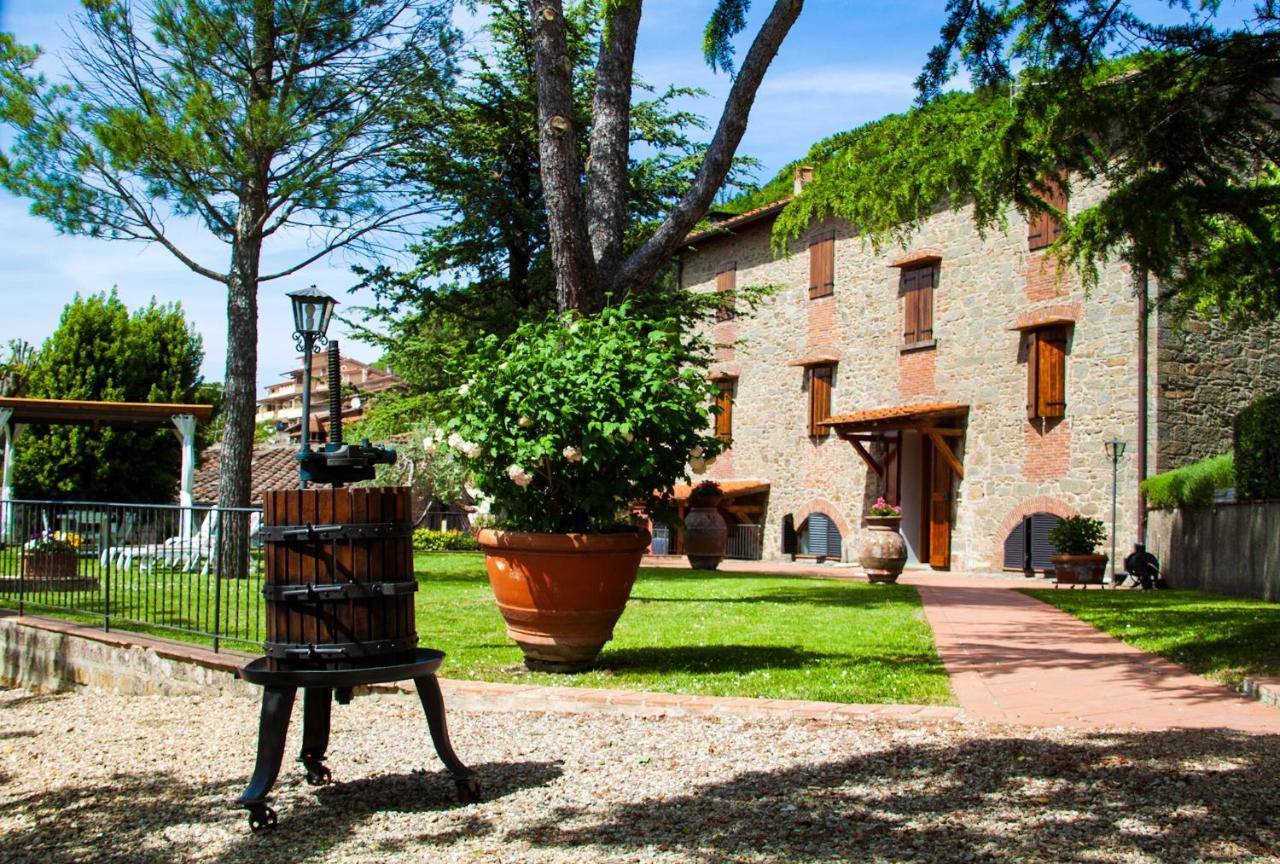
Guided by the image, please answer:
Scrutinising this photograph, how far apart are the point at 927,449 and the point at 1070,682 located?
53.8 feet

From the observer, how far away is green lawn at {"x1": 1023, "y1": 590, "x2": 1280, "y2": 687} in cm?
659

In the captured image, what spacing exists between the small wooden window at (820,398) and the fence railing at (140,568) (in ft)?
55.9

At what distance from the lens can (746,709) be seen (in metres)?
5.27

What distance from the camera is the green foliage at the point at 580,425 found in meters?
5.99

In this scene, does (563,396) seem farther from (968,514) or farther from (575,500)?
(968,514)

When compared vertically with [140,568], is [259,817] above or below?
below

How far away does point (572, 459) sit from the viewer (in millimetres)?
5984

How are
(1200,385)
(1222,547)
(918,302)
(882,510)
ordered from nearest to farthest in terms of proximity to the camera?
1. (1222,547)
2. (882,510)
3. (1200,385)
4. (918,302)

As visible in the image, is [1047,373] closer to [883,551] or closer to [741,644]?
[883,551]

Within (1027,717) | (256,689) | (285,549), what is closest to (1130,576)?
(1027,717)

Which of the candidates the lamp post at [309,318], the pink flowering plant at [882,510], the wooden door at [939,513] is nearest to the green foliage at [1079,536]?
the pink flowering plant at [882,510]

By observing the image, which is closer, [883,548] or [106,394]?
[883,548]

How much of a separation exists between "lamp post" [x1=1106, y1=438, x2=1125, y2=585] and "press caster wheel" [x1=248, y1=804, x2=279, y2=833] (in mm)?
15287

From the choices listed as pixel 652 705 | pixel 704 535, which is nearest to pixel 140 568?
pixel 652 705
